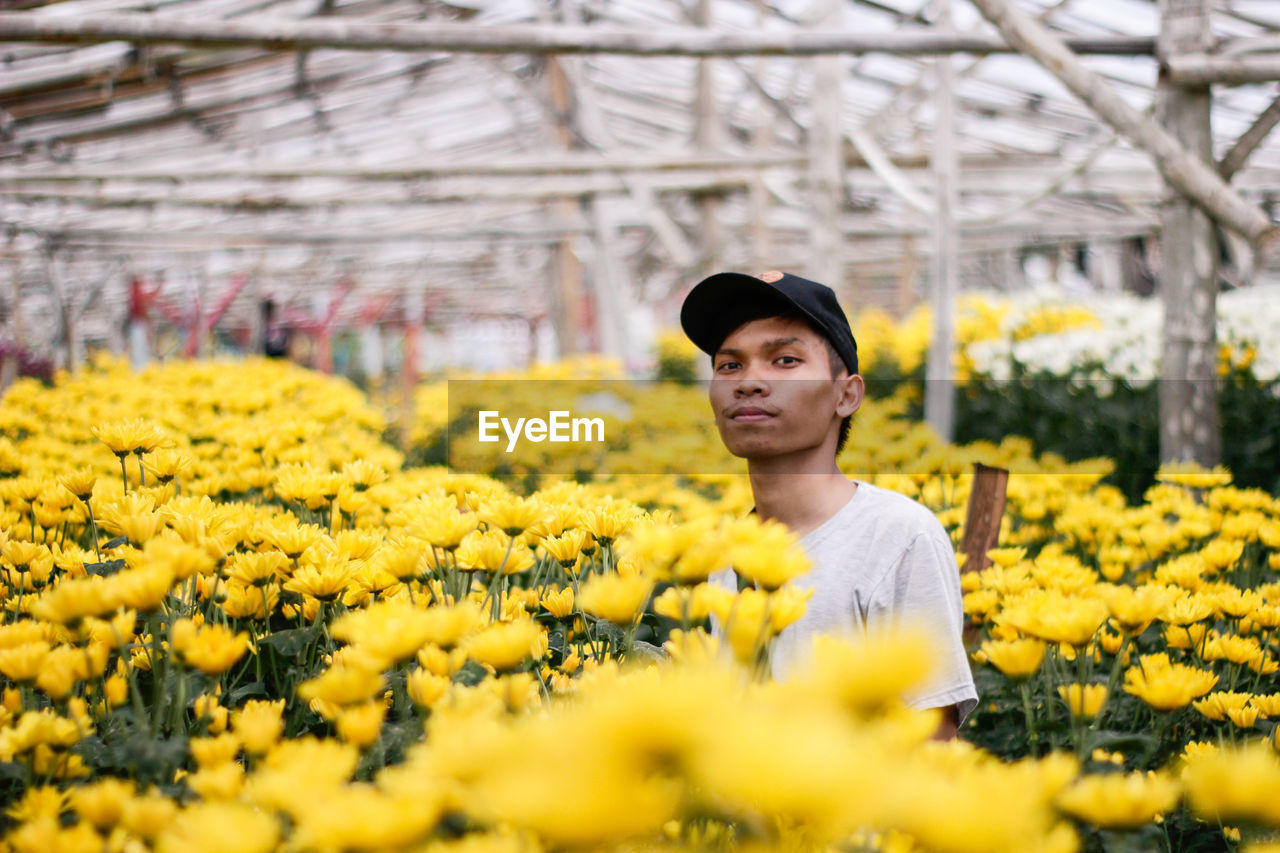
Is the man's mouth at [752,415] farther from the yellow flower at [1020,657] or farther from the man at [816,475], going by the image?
the yellow flower at [1020,657]

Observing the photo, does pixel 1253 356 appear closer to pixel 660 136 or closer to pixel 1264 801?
pixel 1264 801

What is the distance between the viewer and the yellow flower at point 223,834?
48cm

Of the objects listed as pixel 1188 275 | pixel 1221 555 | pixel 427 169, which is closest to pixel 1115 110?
pixel 1188 275

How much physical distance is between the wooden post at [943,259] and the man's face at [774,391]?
3492mm

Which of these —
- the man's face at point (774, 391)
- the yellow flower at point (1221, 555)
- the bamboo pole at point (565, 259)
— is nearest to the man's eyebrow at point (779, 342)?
the man's face at point (774, 391)

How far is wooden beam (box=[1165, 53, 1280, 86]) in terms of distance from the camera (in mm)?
2551

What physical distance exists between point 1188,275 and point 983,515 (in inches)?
60.8

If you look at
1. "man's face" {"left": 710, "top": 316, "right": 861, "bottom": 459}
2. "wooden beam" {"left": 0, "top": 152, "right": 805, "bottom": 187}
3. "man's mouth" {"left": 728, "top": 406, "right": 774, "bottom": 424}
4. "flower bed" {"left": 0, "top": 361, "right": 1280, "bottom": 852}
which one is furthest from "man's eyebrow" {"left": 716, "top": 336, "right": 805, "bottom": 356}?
"wooden beam" {"left": 0, "top": 152, "right": 805, "bottom": 187}

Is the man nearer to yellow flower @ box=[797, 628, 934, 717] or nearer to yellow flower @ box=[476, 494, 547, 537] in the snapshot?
yellow flower @ box=[476, 494, 547, 537]

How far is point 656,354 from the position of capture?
33.7 ft

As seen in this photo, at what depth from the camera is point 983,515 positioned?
79.1 inches

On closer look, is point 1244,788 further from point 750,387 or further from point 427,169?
point 427,169

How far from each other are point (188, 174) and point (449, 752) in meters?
6.64

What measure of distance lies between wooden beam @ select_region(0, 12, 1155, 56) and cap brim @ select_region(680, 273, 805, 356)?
2077 millimetres
